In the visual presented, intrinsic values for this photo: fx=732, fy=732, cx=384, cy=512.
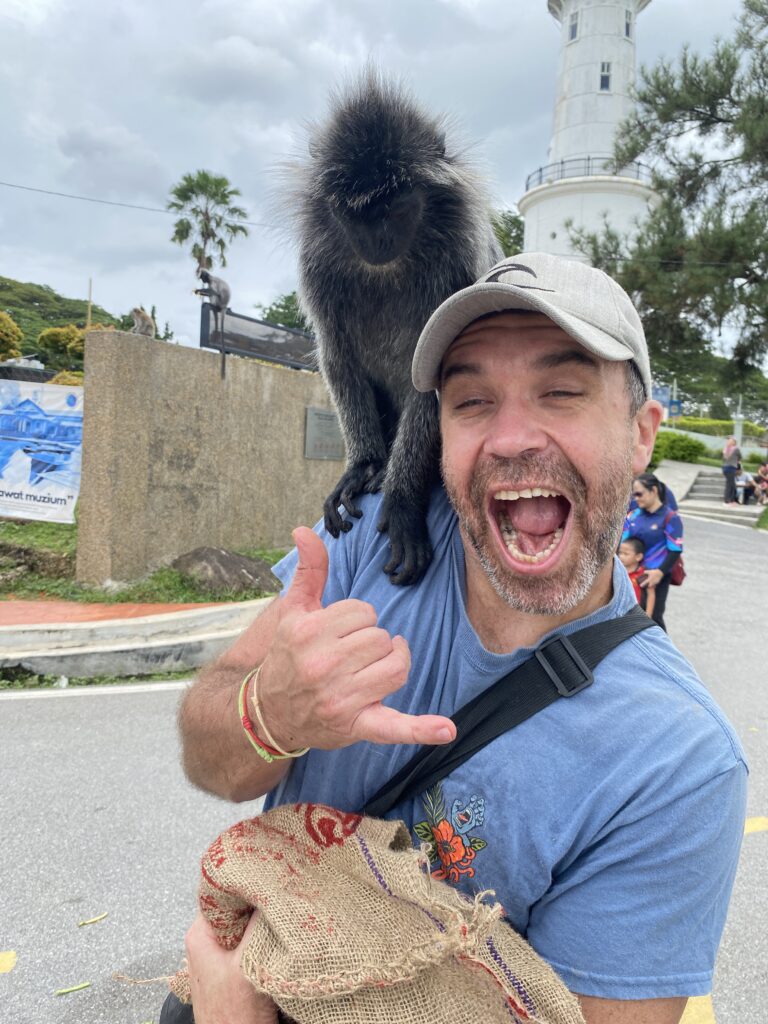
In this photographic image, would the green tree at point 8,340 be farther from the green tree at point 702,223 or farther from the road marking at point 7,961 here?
the road marking at point 7,961

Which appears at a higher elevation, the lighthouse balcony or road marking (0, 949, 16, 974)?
the lighthouse balcony

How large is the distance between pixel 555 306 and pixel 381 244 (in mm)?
1397

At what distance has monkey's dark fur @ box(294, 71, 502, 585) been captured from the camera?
2.36 m

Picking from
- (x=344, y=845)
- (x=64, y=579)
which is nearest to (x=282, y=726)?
(x=344, y=845)

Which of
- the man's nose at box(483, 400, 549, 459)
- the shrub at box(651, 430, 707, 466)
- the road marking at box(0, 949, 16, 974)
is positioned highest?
the shrub at box(651, 430, 707, 466)

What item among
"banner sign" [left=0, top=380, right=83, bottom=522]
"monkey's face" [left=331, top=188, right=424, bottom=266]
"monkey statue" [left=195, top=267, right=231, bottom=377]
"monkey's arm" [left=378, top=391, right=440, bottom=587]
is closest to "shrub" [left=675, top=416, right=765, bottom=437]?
"monkey statue" [left=195, top=267, right=231, bottom=377]

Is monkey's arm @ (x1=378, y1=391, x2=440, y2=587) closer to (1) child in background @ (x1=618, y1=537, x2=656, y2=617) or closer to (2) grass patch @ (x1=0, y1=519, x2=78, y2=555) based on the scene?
(1) child in background @ (x1=618, y1=537, x2=656, y2=617)

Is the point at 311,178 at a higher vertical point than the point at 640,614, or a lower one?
higher

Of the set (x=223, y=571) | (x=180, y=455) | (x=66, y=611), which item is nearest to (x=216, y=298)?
(x=180, y=455)

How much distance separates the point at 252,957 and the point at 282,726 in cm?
31

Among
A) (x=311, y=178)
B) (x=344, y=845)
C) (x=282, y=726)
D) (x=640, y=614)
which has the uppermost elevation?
(x=311, y=178)

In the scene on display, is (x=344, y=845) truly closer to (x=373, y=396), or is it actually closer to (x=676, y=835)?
(x=676, y=835)

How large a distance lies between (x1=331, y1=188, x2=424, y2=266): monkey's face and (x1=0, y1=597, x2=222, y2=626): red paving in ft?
13.3

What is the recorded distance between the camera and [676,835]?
3.29ft
